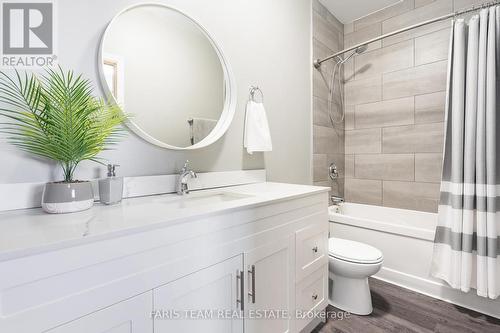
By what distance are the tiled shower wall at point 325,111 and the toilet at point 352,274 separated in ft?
2.82

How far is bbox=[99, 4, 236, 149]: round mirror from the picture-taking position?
1154 millimetres

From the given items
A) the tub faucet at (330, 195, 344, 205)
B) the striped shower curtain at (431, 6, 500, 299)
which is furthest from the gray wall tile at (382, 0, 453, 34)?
the tub faucet at (330, 195, 344, 205)

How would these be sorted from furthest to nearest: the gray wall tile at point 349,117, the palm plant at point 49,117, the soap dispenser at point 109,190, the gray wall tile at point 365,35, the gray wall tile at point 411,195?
the gray wall tile at point 349,117 → the gray wall tile at point 365,35 → the gray wall tile at point 411,195 → the soap dispenser at point 109,190 → the palm plant at point 49,117

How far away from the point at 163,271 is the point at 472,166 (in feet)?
6.44

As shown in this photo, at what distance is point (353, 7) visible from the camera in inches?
98.0

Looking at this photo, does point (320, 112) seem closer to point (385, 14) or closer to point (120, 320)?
point (385, 14)

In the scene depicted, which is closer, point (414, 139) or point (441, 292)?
point (441, 292)

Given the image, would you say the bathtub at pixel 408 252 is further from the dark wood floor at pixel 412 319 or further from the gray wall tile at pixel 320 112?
Result: the gray wall tile at pixel 320 112

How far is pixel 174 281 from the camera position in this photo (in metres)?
0.77

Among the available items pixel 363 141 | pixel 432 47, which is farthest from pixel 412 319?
pixel 432 47

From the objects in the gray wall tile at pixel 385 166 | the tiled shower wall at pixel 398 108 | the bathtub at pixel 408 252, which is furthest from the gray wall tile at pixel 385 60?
the bathtub at pixel 408 252

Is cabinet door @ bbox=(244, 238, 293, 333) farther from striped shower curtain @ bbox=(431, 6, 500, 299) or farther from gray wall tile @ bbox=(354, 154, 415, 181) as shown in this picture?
gray wall tile @ bbox=(354, 154, 415, 181)

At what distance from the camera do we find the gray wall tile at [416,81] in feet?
7.21

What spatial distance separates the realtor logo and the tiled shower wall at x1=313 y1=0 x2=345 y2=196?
1989mm
